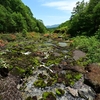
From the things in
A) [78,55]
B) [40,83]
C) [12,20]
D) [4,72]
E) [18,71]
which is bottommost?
[12,20]

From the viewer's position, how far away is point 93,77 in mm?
13320

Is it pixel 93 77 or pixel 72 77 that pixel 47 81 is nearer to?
pixel 72 77

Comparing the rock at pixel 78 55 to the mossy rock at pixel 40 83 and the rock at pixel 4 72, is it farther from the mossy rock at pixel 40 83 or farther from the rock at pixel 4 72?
the rock at pixel 4 72

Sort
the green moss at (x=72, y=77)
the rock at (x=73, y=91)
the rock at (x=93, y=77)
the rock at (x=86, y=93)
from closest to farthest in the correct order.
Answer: the rock at (x=86, y=93)
the rock at (x=73, y=91)
the rock at (x=93, y=77)
the green moss at (x=72, y=77)

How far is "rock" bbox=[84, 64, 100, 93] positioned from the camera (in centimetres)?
1252

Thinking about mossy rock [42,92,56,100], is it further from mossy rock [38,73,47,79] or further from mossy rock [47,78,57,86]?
mossy rock [38,73,47,79]

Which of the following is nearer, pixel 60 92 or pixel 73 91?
pixel 60 92

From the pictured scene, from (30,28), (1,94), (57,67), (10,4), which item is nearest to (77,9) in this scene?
(30,28)

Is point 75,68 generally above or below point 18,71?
below

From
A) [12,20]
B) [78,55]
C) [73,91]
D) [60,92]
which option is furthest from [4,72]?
[12,20]

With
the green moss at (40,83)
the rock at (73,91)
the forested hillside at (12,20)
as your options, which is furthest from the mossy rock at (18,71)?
the forested hillside at (12,20)

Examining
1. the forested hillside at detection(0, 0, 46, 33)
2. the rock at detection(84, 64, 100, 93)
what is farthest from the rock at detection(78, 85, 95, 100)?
the forested hillside at detection(0, 0, 46, 33)

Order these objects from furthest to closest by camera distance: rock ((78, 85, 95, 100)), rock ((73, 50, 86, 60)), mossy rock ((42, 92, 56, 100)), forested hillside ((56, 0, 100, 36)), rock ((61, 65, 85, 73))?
forested hillside ((56, 0, 100, 36)), rock ((73, 50, 86, 60)), rock ((61, 65, 85, 73)), rock ((78, 85, 95, 100)), mossy rock ((42, 92, 56, 100))

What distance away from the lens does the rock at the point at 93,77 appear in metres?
12.5
